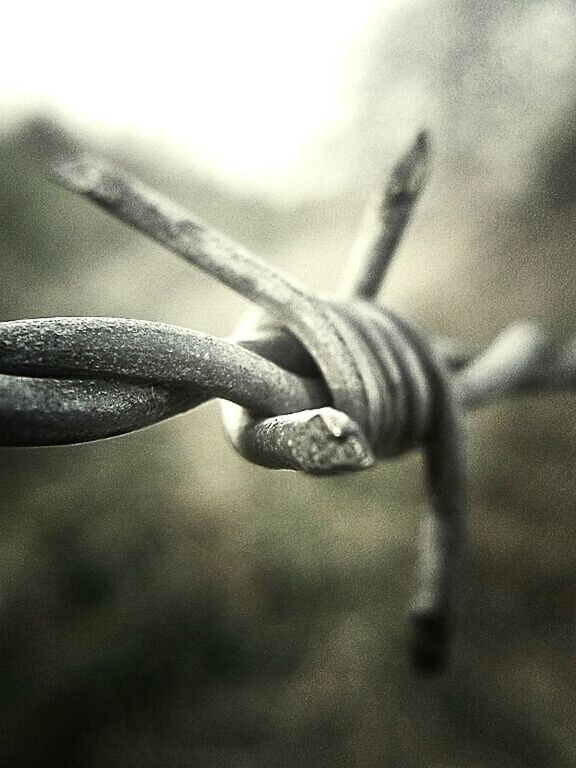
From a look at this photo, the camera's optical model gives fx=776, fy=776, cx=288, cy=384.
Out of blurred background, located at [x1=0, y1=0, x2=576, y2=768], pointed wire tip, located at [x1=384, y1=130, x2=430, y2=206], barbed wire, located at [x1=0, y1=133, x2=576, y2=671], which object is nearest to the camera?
barbed wire, located at [x1=0, y1=133, x2=576, y2=671]

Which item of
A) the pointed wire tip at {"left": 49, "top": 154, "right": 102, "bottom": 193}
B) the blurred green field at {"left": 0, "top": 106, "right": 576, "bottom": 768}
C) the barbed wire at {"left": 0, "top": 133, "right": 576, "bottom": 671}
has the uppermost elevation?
the pointed wire tip at {"left": 49, "top": 154, "right": 102, "bottom": 193}

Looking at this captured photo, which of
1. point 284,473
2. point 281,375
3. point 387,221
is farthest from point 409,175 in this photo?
point 284,473

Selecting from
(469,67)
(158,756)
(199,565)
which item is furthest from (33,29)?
(158,756)

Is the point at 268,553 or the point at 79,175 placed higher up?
the point at 79,175

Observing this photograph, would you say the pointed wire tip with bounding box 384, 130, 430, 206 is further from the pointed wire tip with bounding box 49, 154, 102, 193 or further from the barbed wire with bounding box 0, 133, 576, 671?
the pointed wire tip with bounding box 49, 154, 102, 193

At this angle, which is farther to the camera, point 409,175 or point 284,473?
point 284,473

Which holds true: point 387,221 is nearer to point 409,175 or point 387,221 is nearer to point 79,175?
point 409,175

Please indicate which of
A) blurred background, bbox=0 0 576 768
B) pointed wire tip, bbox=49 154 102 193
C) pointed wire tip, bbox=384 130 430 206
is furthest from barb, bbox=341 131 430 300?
blurred background, bbox=0 0 576 768

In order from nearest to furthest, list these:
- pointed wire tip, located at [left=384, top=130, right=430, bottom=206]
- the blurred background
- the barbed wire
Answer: the barbed wire
pointed wire tip, located at [left=384, top=130, right=430, bottom=206]
the blurred background
